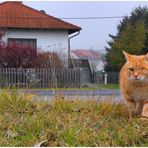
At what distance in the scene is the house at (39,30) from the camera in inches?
1204

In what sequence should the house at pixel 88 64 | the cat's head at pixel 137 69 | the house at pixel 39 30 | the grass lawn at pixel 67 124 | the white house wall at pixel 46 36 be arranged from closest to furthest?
1. the grass lawn at pixel 67 124
2. the cat's head at pixel 137 69
3. the house at pixel 88 64
4. the house at pixel 39 30
5. the white house wall at pixel 46 36

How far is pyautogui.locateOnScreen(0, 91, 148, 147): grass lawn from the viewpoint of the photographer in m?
4.17

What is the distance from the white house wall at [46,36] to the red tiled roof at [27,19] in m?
0.58

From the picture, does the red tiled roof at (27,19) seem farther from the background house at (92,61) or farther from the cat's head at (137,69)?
the cat's head at (137,69)

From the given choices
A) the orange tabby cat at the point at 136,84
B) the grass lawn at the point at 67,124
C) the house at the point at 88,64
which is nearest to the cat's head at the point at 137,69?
the orange tabby cat at the point at 136,84

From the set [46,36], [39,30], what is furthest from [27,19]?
[46,36]

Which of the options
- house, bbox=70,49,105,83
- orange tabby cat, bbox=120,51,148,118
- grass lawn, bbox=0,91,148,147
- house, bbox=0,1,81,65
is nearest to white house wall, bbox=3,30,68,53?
house, bbox=0,1,81,65

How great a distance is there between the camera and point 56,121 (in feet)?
15.6

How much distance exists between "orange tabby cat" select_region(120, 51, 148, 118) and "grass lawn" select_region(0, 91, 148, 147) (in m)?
0.19

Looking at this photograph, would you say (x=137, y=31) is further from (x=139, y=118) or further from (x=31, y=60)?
(x=139, y=118)

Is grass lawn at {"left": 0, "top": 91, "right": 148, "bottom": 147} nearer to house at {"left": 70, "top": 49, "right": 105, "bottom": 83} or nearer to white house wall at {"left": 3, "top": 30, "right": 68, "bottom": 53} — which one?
house at {"left": 70, "top": 49, "right": 105, "bottom": 83}

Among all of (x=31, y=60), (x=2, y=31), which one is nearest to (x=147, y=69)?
(x=31, y=60)

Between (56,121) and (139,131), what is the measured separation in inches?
37.0

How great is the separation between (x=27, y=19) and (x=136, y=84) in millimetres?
27288
